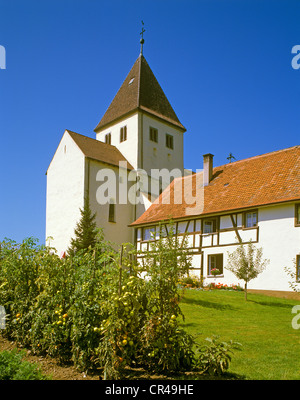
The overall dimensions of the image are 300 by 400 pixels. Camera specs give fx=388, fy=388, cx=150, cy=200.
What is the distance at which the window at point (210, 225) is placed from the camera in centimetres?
2350

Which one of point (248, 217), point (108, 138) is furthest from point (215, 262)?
point (108, 138)

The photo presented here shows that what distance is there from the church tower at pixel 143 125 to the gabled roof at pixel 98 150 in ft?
2.92

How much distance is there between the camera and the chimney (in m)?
27.1

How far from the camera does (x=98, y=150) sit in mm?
34469

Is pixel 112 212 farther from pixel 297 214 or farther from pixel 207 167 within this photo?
pixel 297 214

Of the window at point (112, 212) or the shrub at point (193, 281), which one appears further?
the window at point (112, 212)

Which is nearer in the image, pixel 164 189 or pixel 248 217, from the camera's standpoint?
pixel 248 217

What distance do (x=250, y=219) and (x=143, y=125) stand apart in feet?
59.2

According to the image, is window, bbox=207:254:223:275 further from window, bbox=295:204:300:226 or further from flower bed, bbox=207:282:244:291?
window, bbox=295:204:300:226

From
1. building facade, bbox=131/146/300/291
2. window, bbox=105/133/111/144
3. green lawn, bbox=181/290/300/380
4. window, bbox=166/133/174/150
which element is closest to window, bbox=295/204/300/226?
building facade, bbox=131/146/300/291

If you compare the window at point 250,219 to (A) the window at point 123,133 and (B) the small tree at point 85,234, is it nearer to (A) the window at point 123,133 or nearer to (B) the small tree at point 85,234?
(B) the small tree at point 85,234

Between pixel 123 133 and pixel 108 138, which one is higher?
pixel 123 133

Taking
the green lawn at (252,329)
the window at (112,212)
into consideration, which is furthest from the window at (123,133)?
the green lawn at (252,329)
